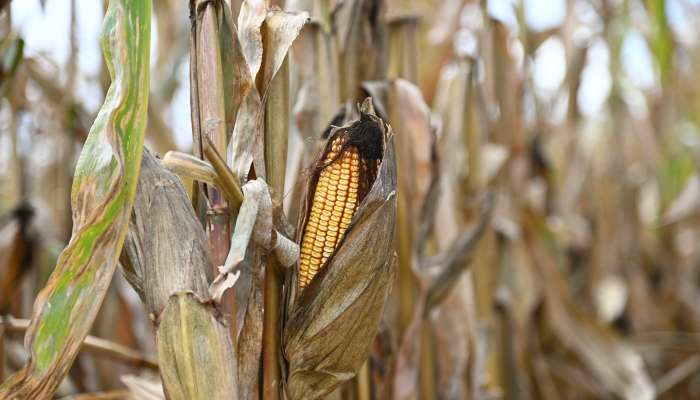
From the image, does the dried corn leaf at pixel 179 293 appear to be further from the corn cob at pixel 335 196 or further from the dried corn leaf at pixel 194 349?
the corn cob at pixel 335 196

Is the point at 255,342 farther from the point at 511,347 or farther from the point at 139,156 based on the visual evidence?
the point at 511,347

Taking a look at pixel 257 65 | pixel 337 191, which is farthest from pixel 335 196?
pixel 257 65

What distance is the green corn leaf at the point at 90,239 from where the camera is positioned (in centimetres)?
64

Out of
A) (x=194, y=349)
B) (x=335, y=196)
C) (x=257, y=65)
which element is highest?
(x=257, y=65)

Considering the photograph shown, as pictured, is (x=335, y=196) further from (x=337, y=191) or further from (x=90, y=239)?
(x=90, y=239)

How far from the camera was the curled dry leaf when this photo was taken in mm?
694

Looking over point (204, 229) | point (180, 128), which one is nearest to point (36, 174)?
point (180, 128)

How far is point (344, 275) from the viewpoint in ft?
2.30

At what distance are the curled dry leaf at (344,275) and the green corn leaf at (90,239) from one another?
168mm

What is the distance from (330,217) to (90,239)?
21 centimetres

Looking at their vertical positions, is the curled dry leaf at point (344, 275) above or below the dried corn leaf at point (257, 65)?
below

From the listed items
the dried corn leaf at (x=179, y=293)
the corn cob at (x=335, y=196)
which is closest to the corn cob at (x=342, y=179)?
the corn cob at (x=335, y=196)

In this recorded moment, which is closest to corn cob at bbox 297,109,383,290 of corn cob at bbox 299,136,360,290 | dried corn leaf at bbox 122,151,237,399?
corn cob at bbox 299,136,360,290

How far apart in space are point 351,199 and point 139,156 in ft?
0.63
